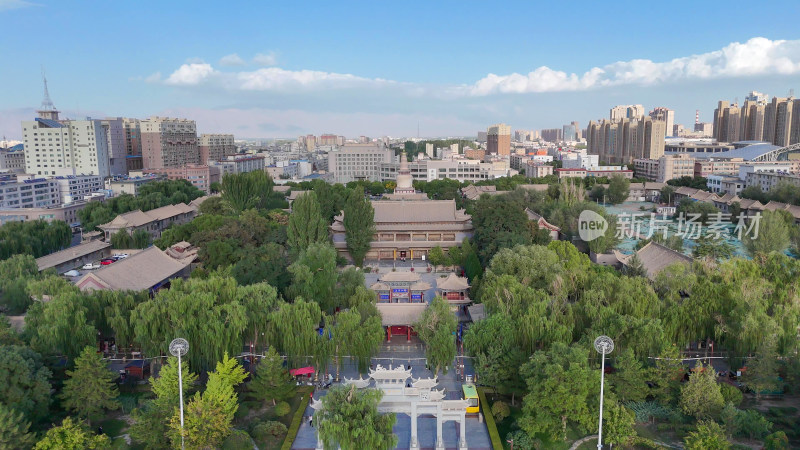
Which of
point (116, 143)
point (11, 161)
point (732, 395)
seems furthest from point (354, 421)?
point (11, 161)

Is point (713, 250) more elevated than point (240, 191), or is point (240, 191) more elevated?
point (240, 191)

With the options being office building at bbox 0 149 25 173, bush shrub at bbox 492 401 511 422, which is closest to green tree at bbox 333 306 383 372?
bush shrub at bbox 492 401 511 422

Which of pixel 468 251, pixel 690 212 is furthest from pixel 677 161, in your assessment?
pixel 468 251

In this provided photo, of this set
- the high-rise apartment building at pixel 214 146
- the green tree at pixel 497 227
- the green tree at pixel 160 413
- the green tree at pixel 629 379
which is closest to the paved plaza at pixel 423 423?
the green tree at pixel 160 413

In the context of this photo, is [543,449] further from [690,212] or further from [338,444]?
[690,212]

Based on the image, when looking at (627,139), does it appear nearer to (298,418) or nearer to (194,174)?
(194,174)

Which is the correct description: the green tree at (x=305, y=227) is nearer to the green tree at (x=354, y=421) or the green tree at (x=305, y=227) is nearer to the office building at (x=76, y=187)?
the green tree at (x=354, y=421)
